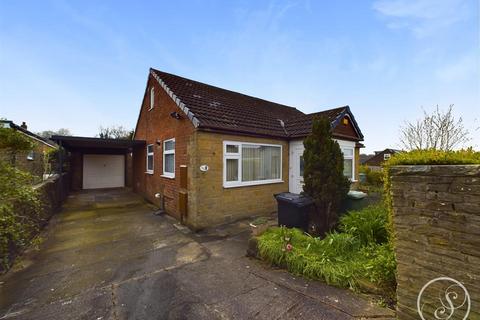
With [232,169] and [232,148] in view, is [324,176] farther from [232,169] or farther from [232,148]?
[232,148]

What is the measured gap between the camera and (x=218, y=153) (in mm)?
6684

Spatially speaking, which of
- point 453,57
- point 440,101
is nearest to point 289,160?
point 453,57

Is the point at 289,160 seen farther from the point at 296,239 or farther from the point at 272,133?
the point at 296,239

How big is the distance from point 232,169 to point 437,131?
16.2 m

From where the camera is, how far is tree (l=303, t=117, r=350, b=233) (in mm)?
5199

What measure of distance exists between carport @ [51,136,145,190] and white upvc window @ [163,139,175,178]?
6.09 meters

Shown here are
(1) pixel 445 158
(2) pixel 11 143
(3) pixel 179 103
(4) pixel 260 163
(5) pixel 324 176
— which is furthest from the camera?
(4) pixel 260 163

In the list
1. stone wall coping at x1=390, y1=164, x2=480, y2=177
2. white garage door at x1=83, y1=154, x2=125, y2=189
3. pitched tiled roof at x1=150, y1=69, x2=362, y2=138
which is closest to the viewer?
stone wall coping at x1=390, y1=164, x2=480, y2=177

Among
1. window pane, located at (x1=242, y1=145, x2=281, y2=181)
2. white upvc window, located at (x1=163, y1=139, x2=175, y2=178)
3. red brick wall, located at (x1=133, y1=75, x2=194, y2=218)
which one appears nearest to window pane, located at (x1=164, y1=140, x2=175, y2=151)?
white upvc window, located at (x1=163, y1=139, x2=175, y2=178)

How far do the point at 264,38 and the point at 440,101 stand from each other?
13265 mm

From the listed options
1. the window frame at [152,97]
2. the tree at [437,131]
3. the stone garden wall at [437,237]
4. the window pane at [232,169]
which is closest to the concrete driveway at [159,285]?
the stone garden wall at [437,237]

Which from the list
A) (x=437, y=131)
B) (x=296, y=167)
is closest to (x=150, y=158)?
(x=296, y=167)

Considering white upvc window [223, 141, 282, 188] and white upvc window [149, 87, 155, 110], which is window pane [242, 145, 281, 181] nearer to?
white upvc window [223, 141, 282, 188]

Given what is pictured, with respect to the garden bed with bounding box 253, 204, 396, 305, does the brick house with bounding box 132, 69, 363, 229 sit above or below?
above
